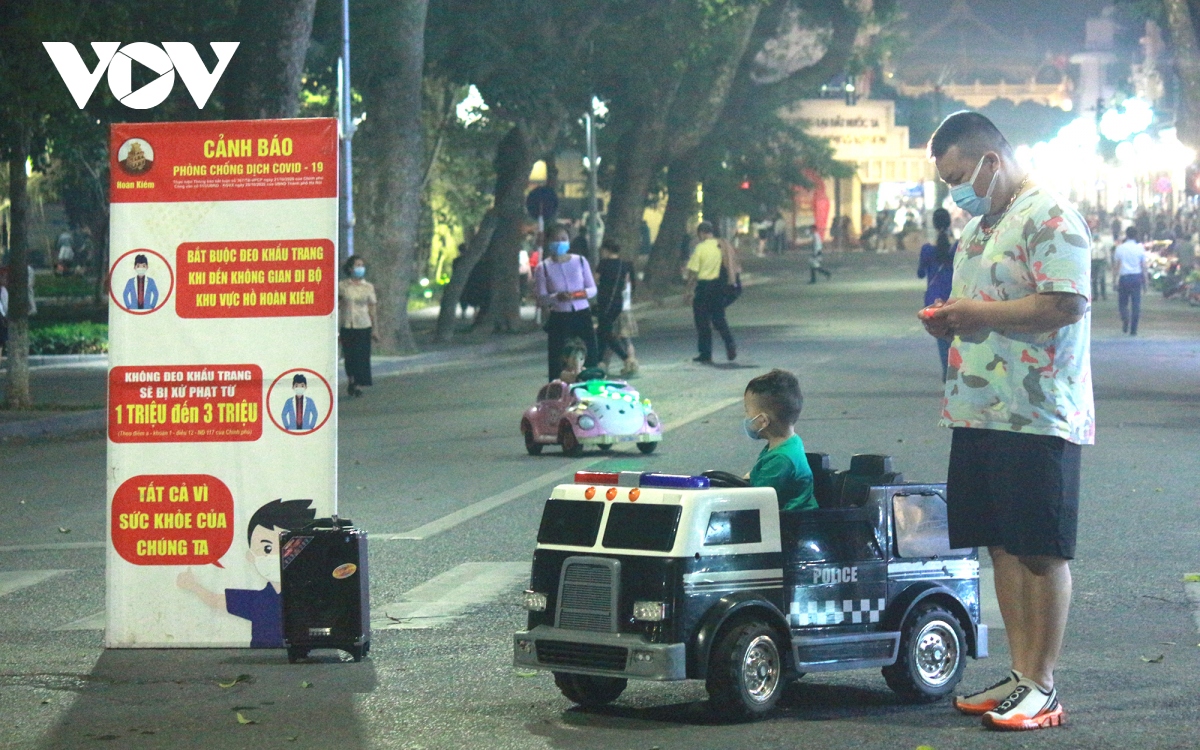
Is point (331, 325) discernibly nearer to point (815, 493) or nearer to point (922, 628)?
point (815, 493)

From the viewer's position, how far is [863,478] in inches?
266

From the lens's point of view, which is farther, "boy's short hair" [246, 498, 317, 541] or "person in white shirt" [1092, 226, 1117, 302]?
"person in white shirt" [1092, 226, 1117, 302]

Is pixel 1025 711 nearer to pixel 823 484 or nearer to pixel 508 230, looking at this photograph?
pixel 823 484

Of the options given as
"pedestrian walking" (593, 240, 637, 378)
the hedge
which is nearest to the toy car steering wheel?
"pedestrian walking" (593, 240, 637, 378)

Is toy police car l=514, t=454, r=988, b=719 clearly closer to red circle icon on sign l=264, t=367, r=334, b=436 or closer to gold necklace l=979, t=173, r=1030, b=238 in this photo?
gold necklace l=979, t=173, r=1030, b=238

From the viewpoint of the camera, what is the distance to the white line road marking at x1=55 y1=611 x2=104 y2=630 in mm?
8500

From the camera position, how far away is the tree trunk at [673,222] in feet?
170

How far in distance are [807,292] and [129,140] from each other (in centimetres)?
4409

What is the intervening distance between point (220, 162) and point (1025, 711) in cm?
407

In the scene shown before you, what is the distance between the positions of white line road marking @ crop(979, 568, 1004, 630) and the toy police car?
1.26m

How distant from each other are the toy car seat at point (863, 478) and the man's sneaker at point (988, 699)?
32.5 inches

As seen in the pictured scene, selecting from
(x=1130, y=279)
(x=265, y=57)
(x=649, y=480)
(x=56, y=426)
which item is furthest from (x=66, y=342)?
(x=649, y=480)

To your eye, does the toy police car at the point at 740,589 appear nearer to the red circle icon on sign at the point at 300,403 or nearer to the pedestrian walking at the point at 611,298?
the red circle icon on sign at the point at 300,403

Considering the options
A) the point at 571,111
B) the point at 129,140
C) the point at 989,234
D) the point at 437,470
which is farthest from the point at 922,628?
the point at 571,111
